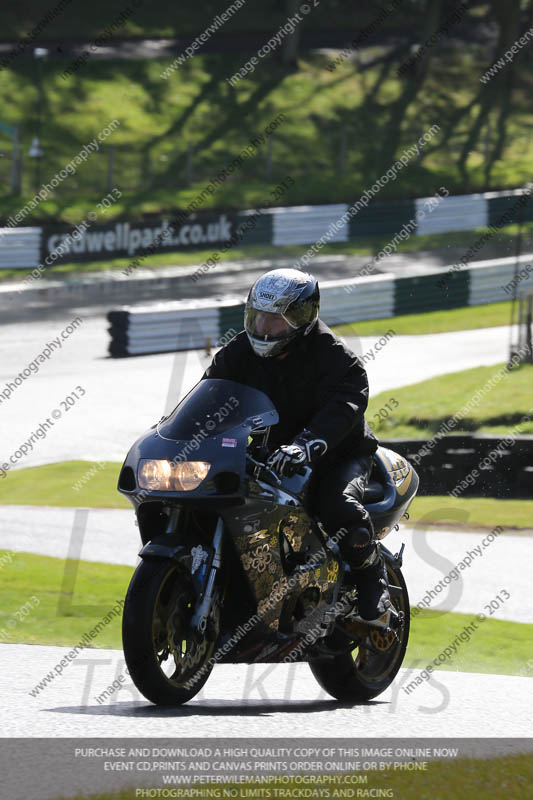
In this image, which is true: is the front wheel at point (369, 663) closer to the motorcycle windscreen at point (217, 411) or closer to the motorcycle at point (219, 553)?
the motorcycle at point (219, 553)

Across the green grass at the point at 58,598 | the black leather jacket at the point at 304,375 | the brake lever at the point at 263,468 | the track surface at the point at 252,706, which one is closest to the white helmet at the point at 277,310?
the black leather jacket at the point at 304,375

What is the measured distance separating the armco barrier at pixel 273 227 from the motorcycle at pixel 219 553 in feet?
72.8

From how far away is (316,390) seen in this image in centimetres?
654

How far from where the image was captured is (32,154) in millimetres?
35219

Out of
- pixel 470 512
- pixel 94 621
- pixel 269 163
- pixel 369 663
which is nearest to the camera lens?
pixel 369 663

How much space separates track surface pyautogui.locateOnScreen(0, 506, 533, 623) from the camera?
36.7ft

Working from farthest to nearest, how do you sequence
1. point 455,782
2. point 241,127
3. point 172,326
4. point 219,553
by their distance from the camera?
point 241,127 < point 172,326 < point 219,553 < point 455,782

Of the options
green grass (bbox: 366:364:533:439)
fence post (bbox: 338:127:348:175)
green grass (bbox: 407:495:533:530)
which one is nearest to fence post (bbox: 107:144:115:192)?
fence post (bbox: 338:127:348:175)

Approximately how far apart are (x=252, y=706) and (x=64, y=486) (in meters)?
9.54

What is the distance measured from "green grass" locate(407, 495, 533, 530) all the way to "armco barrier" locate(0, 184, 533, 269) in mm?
13494

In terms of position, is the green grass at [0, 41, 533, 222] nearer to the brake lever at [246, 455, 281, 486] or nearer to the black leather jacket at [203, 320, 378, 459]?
the black leather jacket at [203, 320, 378, 459]

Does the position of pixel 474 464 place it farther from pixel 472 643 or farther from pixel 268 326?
pixel 268 326

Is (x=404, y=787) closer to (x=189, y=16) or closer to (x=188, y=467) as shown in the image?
(x=188, y=467)

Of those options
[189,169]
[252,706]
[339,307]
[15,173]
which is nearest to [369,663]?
[252,706]
